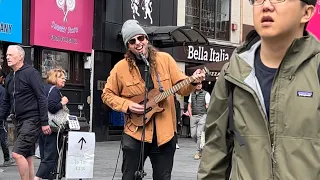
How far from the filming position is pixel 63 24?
14438 mm

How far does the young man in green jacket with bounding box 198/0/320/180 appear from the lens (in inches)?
90.4

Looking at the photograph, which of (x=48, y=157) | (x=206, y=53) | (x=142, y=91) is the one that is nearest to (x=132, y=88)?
(x=142, y=91)

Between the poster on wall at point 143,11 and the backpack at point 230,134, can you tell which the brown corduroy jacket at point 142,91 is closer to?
the backpack at point 230,134

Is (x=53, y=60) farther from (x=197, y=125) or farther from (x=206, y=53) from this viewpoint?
(x=206, y=53)

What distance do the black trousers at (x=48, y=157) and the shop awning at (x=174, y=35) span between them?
7.51m

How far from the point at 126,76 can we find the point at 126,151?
70 cm

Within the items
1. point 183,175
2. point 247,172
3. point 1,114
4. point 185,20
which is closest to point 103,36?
point 185,20

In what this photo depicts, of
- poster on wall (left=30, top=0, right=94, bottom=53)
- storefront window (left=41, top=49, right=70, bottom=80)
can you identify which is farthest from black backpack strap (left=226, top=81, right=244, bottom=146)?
storefront window (left=41, top=49, right=70, bottom=80)

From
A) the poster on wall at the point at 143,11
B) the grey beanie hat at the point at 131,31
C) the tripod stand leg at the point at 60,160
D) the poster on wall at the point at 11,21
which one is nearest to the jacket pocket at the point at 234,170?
the grey beanie hat at the point at 131,31

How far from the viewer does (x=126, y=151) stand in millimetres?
5031

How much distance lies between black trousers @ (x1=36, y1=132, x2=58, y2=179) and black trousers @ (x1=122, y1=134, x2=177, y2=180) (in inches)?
111

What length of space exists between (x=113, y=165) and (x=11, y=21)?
15.9 ft

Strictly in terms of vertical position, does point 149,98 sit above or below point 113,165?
above

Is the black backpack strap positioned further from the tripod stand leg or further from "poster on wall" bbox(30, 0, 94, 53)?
"poster on wall" bbox(30, 0, 94, 53)
